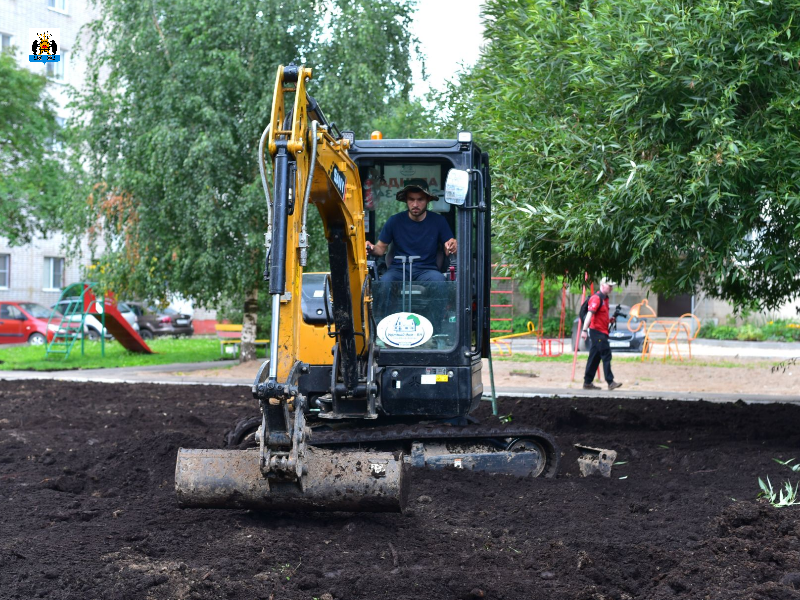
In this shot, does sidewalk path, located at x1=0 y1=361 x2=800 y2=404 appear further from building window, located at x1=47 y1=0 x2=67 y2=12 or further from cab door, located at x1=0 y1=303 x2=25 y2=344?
building window, located at x1=47 y1=0 x2=67 y2=12

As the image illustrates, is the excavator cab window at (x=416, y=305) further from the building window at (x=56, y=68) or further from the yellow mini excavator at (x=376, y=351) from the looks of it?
the building window at (x=56, y=68)

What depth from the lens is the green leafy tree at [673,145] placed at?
7188 mm

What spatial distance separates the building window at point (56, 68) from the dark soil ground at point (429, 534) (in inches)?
1210

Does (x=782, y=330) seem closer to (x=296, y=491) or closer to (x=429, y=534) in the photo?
(x=429, y=534)

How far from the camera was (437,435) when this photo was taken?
7734mm

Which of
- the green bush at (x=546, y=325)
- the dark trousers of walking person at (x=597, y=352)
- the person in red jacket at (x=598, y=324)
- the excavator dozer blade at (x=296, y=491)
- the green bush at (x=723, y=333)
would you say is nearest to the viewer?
the excavator dozer blade at (x=296, y=491)

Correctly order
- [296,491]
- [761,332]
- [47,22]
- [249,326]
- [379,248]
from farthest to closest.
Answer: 1. [47,22]
2. [761,332]
3. [249,326]
4. [379,248]
5. [296,491]

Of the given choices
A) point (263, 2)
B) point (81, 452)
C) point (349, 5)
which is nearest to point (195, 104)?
point (263, 2)

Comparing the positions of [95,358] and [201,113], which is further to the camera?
[95,358]

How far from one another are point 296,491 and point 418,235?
9.37 ft

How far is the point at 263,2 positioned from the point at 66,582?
48.7ft

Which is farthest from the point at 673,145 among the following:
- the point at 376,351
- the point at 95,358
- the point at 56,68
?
the point at 56,68

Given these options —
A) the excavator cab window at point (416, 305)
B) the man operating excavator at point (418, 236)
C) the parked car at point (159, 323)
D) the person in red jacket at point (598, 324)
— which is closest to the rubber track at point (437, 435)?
the excavator cab window at point (416, 305)

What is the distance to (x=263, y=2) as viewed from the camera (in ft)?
58.3
